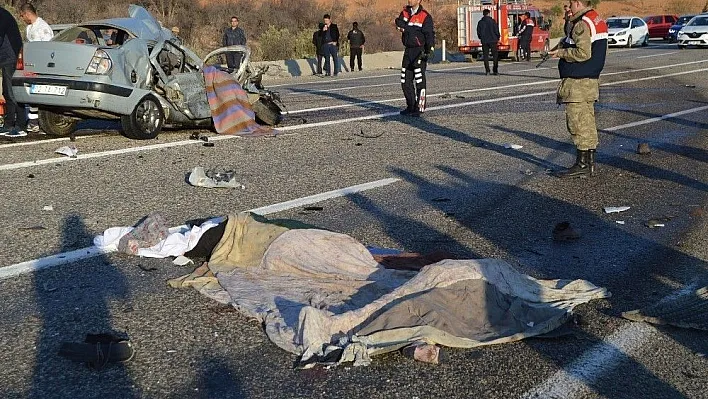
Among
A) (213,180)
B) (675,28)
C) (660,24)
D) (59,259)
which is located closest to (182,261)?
(59,259)

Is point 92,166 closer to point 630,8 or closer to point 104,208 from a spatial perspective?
point 104,208

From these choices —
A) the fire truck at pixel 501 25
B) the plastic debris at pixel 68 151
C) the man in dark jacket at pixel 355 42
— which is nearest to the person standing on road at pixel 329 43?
the man in dark jacket at pixel 355 42

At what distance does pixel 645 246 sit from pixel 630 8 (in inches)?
3277

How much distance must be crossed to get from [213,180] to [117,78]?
340 centimetres

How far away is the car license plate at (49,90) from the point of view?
1152 centimetres

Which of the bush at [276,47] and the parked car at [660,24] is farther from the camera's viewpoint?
the parked car at [660,24]

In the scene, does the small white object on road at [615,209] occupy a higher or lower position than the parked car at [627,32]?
higher

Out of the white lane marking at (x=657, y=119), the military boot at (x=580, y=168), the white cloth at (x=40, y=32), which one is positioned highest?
the white cloth at (x=40, y=32)

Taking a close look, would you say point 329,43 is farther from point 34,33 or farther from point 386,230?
point 386,230

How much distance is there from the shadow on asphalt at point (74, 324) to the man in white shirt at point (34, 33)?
22.1 ft

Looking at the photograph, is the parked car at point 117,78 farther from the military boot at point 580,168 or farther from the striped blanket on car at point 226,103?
the military boot at point 580,168

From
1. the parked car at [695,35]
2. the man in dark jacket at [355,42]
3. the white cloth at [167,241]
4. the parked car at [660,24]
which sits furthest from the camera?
the parked car at [660,24]

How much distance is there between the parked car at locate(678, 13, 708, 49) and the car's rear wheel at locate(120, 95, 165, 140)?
3313 cm

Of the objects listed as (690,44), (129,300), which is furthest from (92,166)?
(690,44)
